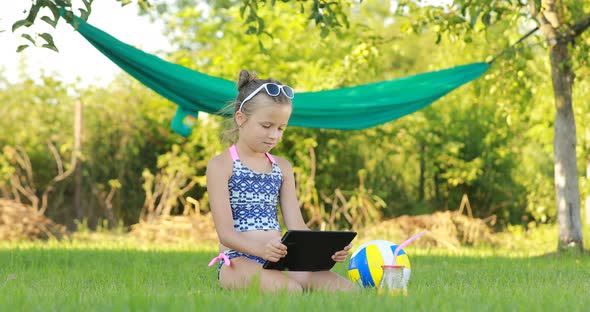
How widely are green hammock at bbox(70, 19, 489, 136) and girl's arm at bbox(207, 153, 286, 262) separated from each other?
151cm

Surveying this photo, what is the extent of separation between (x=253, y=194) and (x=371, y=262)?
20.7 inches

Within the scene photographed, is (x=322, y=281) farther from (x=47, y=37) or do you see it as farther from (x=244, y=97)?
(x=47, y=37)

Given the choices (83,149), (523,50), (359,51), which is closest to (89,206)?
(83,149)

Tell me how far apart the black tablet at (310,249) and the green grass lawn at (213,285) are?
195 millimetres

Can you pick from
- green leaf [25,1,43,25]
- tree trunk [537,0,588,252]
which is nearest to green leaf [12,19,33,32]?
green leaf [25,1,43,25]

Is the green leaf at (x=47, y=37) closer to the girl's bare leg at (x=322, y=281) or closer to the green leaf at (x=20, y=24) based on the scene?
the green leaf at (x=20, y=24)

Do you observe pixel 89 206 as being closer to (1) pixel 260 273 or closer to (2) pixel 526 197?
(2) pixel 526 197

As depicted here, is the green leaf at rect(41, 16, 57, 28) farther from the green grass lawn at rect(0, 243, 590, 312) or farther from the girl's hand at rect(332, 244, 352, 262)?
the girl's hand at rect(332, 244, 352, 262)

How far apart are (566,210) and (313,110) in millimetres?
1961

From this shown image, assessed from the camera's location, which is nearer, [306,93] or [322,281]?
[322,281]

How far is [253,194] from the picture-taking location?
3164 millimetres

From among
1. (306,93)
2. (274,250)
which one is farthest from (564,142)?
(274,250)

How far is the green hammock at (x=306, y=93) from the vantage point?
4.63 metres

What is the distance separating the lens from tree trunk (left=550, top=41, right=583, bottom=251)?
18.2 feet
